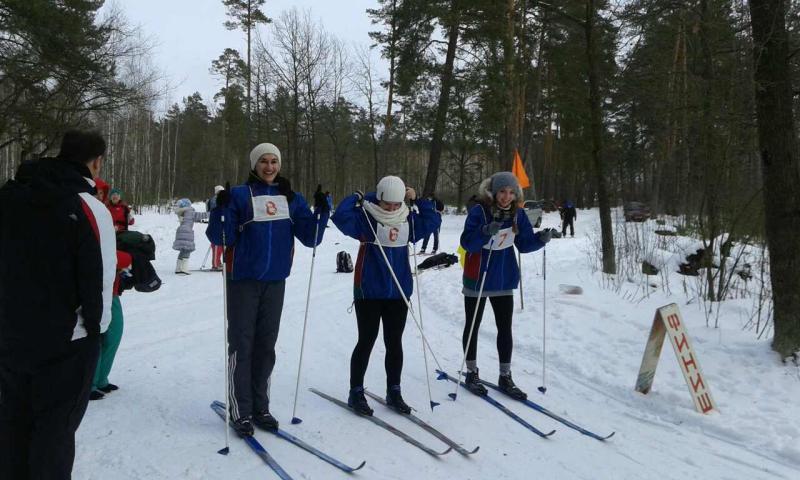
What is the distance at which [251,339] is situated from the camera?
3.82m

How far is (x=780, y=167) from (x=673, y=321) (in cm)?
192

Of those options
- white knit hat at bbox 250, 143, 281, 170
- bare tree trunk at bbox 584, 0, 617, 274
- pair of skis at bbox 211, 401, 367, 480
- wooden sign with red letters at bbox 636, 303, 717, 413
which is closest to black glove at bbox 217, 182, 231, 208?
white knit hat at bbox 250, 143, 281, 170

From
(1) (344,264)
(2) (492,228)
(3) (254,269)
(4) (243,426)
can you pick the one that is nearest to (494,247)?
(2) (492,228)

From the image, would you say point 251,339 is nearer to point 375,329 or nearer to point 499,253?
point 375,329

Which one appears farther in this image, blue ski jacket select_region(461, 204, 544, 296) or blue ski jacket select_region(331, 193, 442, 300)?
blue ski jacket select_region(461, 204, 544, 296)

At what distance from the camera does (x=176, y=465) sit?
3.26 meters

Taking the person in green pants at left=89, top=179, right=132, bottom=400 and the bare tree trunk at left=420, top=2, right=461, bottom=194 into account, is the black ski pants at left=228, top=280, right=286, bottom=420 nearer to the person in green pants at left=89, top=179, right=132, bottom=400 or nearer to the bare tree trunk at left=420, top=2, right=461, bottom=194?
the person in green pants at left=89, top=179, right=132, bottom=400

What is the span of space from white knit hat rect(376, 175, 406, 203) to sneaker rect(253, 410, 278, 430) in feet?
6.20

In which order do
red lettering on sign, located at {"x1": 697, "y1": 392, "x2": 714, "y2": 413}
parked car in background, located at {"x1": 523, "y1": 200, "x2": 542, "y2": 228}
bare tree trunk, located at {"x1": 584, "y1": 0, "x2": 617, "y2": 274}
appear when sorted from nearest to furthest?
red lettering on sign, located at {"x1": 697, "y1": 392, "x2": 714, "y2": 413}
bare tree trunk, located at {"x1": 584, "y1": 0, "x2": 617, "y2": 274}
parked car in background, located at {"x1": 523, "y1": 200, "x2": 542, "y2": 228}

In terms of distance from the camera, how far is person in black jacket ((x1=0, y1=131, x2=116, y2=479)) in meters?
2.20

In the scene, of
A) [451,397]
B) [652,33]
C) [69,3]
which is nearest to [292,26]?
[69,3]

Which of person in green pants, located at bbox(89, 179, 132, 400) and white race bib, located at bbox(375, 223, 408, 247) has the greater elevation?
white race bib, located at bbox(375, 223, 408, 247)

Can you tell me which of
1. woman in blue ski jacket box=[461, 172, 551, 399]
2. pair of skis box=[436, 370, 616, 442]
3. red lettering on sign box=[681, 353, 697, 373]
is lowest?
pair of skis box=[436, 370, 616, 442]

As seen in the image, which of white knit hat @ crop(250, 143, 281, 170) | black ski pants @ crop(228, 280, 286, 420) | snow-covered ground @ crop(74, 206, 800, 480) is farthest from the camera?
white knit hat @ crop(250, 143, 281, 170)
